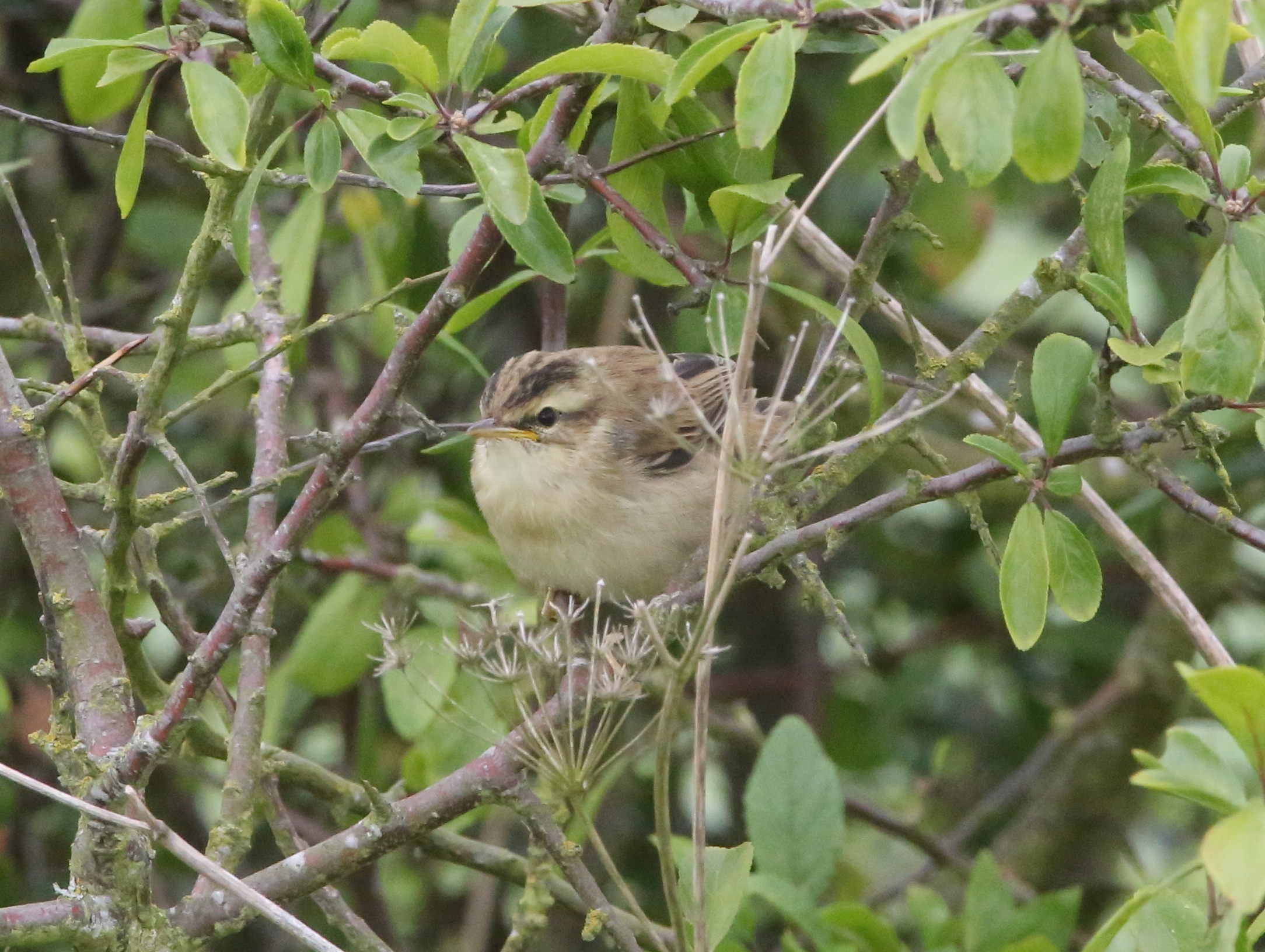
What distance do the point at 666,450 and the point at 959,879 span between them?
189cm

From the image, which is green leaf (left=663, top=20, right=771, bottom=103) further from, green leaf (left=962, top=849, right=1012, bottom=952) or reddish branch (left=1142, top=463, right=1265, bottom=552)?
green leaf (left=962, top=849, right=1012, bottom=952)

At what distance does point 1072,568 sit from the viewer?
238 centimetres

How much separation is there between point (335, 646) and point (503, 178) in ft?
6.66

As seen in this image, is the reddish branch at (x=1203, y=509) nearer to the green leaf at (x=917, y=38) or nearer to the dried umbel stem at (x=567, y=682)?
the dried umbel stem at (x=567, y=682)

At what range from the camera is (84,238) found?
17.9 feet

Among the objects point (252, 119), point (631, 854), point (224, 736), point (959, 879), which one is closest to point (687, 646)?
point (252, 119)

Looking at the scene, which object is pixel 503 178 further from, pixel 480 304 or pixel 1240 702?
pixel 1240 702

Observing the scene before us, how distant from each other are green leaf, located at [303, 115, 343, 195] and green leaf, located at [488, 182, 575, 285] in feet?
0.99

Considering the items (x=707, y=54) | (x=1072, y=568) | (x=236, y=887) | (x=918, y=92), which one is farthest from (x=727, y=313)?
(x=236, y=887)

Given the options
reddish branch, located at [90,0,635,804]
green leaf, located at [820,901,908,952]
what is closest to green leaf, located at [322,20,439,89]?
reddish branch, located at [90,0,635,804]

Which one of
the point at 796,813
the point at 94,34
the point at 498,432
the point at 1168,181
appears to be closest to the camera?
the point at 1168,181

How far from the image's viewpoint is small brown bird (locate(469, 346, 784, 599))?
13.1ft

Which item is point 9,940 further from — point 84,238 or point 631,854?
point 84,238

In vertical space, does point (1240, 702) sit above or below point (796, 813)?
above
